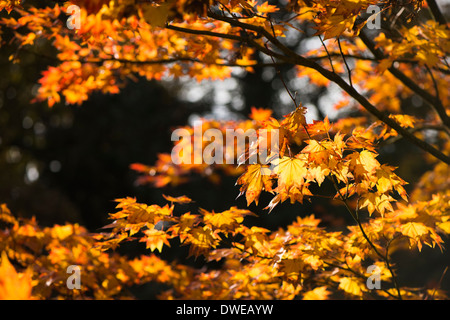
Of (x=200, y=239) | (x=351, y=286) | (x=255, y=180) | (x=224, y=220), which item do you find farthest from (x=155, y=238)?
(x=351, y=286)

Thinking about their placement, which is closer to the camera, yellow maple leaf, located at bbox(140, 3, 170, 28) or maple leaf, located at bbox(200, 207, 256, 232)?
yellow maple leaf, located at bbox(140, 3, 170, 28)

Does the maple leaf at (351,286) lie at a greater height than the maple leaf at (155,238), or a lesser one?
lesser

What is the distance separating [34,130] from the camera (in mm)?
9750

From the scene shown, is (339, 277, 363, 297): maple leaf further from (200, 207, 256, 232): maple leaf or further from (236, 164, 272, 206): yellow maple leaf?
(236, 164, 272, 206): yellow maple leaf

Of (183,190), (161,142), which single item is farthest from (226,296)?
(161,142)

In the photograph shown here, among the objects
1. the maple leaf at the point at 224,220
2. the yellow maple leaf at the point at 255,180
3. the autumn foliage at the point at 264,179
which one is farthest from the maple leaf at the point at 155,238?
the yellow maple leaf at the point at 255,180

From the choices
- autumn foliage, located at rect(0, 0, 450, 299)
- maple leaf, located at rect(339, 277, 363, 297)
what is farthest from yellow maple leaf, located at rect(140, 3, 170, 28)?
maple leaf, located at rect(339, 277, 363, 297)

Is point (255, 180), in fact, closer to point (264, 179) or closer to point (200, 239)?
point (264, 179)

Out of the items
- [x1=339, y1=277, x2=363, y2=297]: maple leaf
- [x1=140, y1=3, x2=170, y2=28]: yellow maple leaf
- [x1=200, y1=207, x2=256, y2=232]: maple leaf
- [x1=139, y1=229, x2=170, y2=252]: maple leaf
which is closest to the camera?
[x1=140, y1=3, x2=170, y2=28]: yellow maple leaf

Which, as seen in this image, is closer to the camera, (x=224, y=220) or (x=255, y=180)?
(x=255, y=180)

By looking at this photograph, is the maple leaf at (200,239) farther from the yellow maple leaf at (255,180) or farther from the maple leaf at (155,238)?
the yellow maple leaf at (255,180)

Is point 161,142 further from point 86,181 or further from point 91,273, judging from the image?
point 91,273
